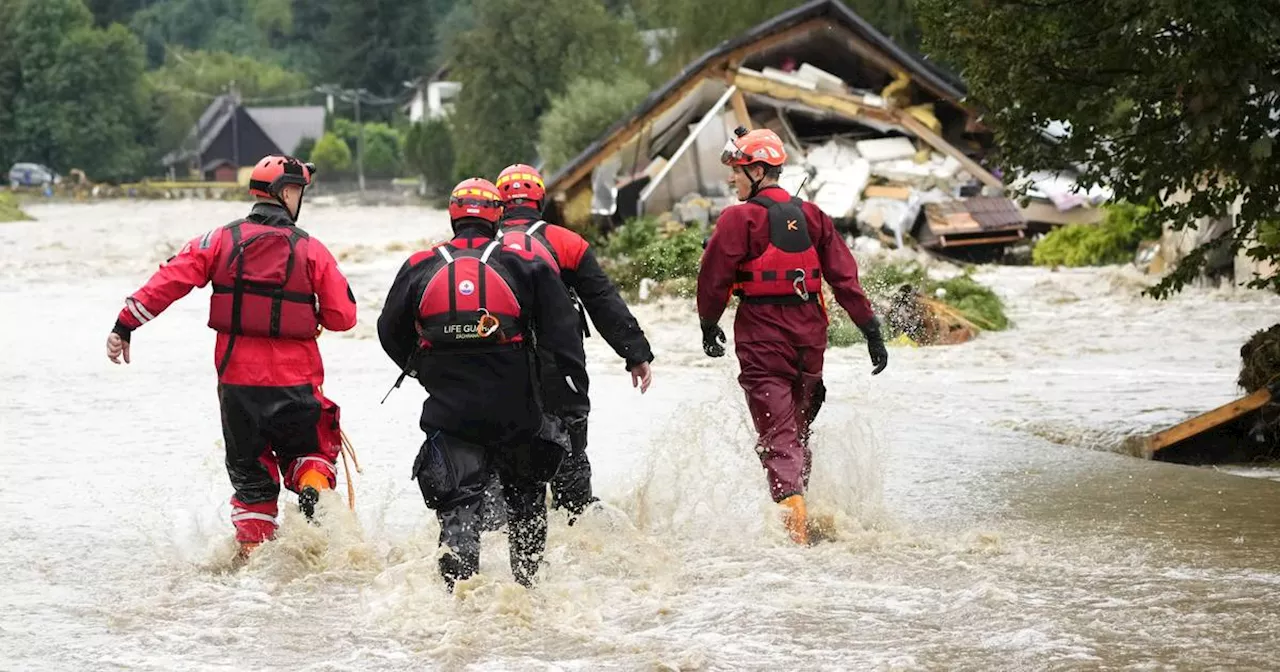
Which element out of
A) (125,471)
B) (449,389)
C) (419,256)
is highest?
(419,256)

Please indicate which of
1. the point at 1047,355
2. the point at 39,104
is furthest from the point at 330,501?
the point at 39,104

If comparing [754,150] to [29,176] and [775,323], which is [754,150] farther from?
[29,176]

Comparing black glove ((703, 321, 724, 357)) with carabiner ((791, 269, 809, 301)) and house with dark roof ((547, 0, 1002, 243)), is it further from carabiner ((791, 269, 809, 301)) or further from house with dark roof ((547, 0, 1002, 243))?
house with dark roof ((547, 0, 1002, 243))

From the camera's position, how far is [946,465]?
35.8 ft

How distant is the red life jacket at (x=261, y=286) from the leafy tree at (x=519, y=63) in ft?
195

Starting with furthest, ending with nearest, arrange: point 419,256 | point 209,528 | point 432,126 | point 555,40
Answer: point 432,126
point 555,40
point 209,528
point 419,256

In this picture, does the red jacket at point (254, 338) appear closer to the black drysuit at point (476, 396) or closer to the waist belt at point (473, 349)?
the black drysuit at point (476, 396)

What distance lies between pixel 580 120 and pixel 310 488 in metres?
41.1

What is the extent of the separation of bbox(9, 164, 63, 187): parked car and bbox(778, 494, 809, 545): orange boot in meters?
99.5

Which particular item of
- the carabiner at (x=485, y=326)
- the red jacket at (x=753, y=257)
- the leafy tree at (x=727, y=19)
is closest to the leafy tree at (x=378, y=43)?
the leafy tree at (x=727, y=19)

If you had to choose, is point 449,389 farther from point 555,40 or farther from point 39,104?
point 39,104

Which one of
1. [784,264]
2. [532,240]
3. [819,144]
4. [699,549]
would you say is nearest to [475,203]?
[532,240]

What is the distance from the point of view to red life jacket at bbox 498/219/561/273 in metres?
7.13

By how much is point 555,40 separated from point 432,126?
1733cm
